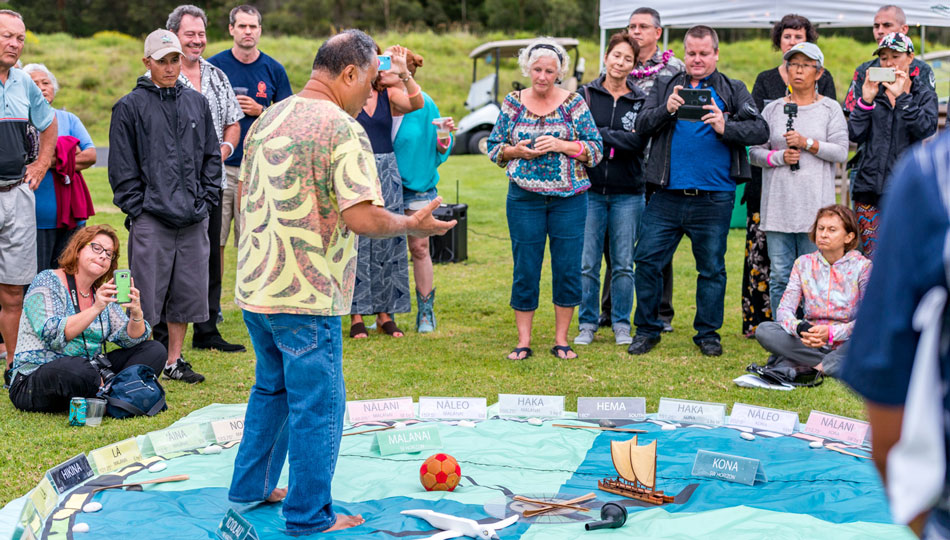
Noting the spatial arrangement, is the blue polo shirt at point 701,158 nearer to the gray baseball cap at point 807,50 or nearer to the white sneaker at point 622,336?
the gray baseball cap at point 807,50

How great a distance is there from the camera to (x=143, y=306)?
5.49m

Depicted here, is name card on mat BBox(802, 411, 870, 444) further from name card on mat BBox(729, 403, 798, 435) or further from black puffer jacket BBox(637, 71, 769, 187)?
black puffer jacket BBox(637, 71, 769, 187)

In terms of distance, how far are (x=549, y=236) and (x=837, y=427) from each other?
2166 millimetres

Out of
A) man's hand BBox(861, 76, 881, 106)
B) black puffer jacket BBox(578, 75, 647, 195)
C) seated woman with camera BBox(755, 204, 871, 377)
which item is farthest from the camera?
black puffer jacket BBox(578, 75, 647, 195)

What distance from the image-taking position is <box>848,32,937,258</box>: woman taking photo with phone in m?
6.02

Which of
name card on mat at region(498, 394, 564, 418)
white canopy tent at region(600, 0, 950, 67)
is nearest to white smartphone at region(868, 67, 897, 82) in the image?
name card on mat at region(498, 394, 564, 418)

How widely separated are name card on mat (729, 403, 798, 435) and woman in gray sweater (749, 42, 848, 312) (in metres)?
1.72

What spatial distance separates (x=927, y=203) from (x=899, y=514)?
1.44ft

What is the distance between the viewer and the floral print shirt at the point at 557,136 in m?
5.92

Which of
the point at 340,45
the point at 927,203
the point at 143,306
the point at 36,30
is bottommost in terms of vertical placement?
the point at 143,306

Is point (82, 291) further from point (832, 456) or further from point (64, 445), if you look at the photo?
point (832, 456)

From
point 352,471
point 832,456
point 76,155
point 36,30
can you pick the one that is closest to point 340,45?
point 352,471

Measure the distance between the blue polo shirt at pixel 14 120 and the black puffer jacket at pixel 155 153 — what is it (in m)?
0.54

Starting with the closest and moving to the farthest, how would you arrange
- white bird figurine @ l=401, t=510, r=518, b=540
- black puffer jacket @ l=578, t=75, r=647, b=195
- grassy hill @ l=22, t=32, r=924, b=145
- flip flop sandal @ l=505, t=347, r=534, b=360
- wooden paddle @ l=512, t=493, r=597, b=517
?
white bird figurine @ l=401, t=510, r=518, b=540
wooden paddle @ l=512, t=493, r=597, b=517
flip flop sandal @ l=505, t=347, r=534, b=360
black puffer jacket @ l=578, t=75, r=647, b=195
grassy hill @ l=22, t=32, r=924, b=145
